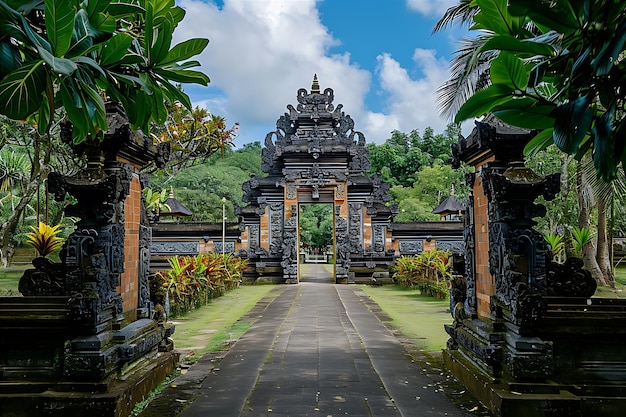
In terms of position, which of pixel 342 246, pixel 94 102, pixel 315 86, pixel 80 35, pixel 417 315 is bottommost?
pixel 417 315

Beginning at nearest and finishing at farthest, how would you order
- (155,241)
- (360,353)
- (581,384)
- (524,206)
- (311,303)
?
(581,384) < (524,206) < (360,353) < (311,303) < (155,241)

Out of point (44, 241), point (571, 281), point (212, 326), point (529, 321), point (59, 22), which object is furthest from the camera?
point (212, 326)

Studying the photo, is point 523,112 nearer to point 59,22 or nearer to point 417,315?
point 59,22

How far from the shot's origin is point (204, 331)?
8.00m

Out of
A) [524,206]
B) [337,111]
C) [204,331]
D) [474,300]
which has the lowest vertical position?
[204,331]

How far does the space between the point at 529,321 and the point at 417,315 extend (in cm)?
605

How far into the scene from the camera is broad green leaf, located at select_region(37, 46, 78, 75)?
1.50 meters

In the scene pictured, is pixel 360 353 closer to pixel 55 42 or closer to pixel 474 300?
pixel 474 300

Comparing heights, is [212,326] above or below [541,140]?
below

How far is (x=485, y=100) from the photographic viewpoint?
163 cm

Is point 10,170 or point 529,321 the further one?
point 10,170

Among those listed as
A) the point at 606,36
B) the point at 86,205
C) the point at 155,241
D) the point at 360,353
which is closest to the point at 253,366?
the point at 360,353

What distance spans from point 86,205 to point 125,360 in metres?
1.39

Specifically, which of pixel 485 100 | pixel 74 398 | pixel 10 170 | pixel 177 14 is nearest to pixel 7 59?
pixel 177 14
